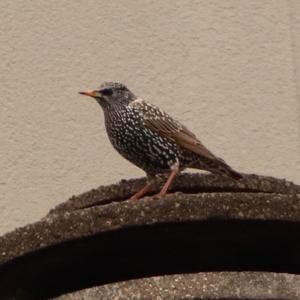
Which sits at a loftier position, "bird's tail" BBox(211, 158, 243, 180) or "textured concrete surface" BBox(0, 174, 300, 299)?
"bird's tail" BBox(211, 158, 243, 180)

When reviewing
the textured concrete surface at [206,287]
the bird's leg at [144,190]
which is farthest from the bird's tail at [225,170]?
the textured concrete surface at [206,287]

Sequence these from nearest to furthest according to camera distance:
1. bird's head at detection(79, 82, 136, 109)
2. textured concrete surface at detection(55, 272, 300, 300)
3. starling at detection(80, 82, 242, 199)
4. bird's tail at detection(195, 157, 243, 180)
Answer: textured concrete surface at detection(55, 272, 300, 300) < bird's tail at detection(195, 157, 243, 180) < starling at detection(80, 82, 242, 199) < bird's head at detection(79, 82, 136, 109)

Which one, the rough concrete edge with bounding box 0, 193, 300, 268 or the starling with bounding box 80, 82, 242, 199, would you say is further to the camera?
the starling with bounding box 80, 82, 242, 199

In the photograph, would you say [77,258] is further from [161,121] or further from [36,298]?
[161,121]

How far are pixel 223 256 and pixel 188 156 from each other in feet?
5.99

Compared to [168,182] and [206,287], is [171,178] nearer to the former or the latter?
[168,182]

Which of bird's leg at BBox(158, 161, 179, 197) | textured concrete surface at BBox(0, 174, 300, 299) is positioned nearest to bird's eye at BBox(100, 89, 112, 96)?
bird's leg at BBox(158, 161, 179, 197)

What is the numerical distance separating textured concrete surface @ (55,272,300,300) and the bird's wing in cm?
190

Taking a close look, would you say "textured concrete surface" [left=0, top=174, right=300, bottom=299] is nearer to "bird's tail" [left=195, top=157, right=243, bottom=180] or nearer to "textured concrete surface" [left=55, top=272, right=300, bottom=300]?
"textured concrete surface" [left=55, top=272, right=300, bottom=300]

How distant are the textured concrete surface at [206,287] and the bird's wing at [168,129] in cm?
190

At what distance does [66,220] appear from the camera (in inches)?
210

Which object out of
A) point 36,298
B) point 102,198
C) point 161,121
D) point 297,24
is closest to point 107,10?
point 297,24

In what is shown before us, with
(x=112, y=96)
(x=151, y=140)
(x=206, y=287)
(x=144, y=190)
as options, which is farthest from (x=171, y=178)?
(x=206, y=287)

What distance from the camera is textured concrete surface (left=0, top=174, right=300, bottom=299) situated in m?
5.29
